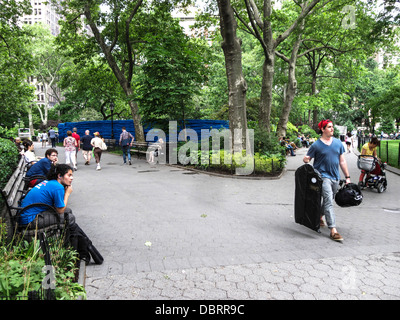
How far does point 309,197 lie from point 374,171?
5955 millimetres

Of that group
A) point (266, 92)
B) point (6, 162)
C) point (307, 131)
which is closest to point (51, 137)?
point (266, 92)

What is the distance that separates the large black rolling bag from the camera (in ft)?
18.9

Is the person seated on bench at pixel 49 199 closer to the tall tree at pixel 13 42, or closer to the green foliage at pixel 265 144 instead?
the green foliage at pixel 265 144

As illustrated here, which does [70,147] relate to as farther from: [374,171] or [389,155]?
[389,155]

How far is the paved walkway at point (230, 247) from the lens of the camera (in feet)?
13.0

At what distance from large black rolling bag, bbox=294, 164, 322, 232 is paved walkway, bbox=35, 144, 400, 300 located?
315 millimetres

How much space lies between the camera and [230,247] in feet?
17.8

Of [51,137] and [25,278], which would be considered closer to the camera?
[25,278]

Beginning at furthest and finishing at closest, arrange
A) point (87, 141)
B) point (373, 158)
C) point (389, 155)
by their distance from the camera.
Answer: point (389, 155), point (87, 141), point (373, 158)

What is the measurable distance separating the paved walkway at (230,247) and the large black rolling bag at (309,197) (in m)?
0.32

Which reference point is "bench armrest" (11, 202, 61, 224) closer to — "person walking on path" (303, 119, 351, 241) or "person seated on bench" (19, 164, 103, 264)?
"person seated on bench" (19, 164, 103, 264)
